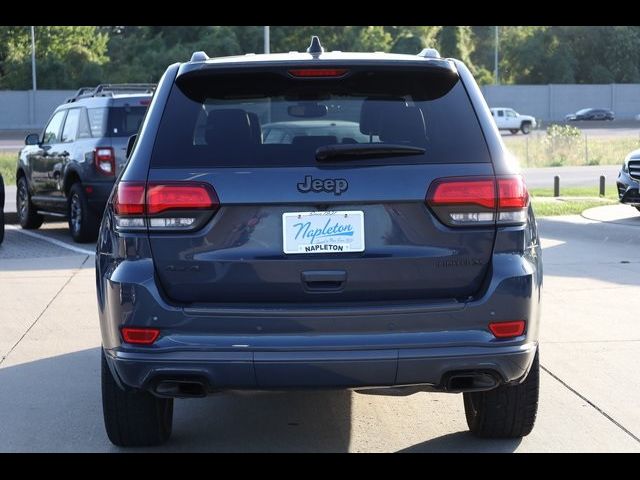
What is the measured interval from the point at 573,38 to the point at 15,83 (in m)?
40.7

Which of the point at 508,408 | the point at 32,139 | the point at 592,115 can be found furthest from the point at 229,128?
the point at 592,115

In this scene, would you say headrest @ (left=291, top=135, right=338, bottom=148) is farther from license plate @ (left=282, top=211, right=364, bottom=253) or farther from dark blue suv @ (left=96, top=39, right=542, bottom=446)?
license plate @ (left=282, top=211, right=364, bottom=253)

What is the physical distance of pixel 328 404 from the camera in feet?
19.6

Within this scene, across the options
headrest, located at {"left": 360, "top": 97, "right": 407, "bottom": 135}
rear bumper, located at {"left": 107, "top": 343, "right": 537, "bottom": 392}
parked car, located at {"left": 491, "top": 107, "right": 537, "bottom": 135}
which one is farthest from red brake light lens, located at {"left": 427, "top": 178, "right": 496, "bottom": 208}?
parked car, located at {"left": 491, "top": 107, "right": 537, "bottom": 135}

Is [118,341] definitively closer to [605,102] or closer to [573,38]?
[605,102]

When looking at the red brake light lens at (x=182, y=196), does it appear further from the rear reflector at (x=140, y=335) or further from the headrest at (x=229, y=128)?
the rear reflector at (x=140, y=335)

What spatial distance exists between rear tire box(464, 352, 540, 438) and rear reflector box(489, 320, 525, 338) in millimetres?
530

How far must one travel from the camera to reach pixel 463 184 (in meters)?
4.40

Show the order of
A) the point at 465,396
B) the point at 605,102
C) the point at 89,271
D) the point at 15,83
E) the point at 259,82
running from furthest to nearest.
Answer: the point at 605,102, the point at 15,83, the point at 89,271, the point at 465,396, the point at 259,82

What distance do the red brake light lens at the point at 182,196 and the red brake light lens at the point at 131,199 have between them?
50 millimetres

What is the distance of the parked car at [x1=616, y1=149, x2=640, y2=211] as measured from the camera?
15.4 m

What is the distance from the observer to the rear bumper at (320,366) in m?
4.28

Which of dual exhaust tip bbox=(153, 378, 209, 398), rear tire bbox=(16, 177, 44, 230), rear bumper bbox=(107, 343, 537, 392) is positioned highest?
rear bumper bbox=(107, 343, 537, 392)

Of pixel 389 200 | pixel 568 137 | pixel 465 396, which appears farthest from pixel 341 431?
pixel 568 137
